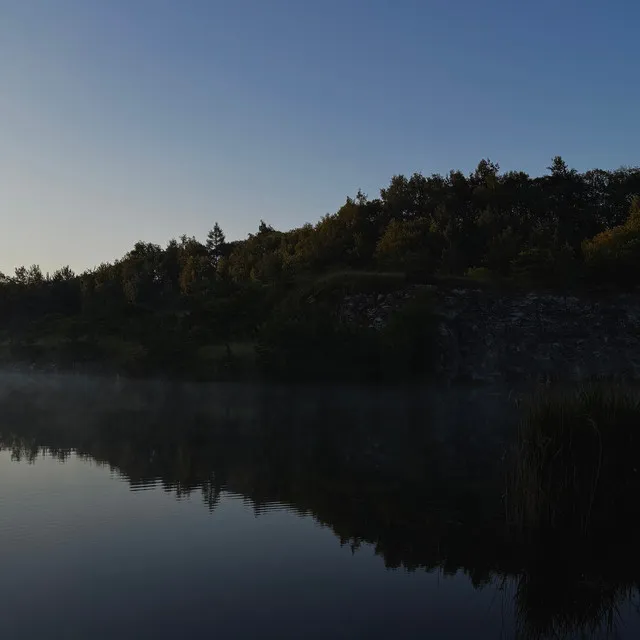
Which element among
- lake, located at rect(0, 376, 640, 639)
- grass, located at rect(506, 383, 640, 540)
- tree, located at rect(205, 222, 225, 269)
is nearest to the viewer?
lake, located at rect(0, 376, 640, 639)

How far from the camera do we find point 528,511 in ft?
33.3

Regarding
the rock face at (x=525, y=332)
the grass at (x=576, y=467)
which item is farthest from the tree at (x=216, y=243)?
the grass at (x=576, y=467)

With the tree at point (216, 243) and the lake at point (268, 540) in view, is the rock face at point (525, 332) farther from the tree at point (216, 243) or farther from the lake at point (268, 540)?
the tree at point (216, 243)

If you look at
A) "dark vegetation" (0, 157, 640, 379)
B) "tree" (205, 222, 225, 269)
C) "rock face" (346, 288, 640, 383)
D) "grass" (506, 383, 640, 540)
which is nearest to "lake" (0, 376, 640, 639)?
"grass" (506, 383, 640, 540)

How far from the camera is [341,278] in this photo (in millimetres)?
48719

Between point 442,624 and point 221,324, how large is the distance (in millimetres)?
40151

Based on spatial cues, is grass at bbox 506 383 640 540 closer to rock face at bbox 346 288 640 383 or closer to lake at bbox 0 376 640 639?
lake at bbox 0 376 640 639

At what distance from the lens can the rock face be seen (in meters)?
38.4

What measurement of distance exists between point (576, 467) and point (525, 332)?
3227cm

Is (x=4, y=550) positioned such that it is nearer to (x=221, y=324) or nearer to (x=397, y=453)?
(x=397, y=453)

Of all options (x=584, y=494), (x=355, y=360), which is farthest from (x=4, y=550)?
(x=355, y=360)

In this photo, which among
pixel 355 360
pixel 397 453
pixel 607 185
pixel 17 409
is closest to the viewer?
pixel 397 453

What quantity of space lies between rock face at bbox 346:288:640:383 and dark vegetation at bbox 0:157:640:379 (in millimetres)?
2019

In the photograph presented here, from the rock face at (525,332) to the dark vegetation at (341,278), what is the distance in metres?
2.02
